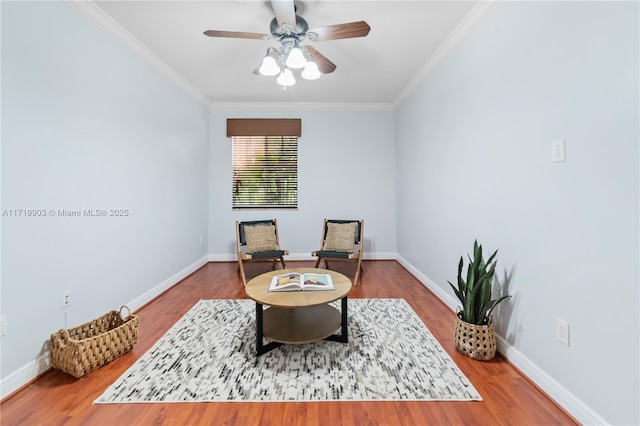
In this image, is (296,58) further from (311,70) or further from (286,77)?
(286,77)

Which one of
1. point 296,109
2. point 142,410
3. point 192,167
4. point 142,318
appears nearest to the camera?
point 142,410

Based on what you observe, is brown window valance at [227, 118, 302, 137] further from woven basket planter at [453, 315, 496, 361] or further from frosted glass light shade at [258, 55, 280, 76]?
woven basket planter at [453, 315, 496, 361]

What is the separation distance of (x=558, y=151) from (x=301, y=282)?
5.88ft

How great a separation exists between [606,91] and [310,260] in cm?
390

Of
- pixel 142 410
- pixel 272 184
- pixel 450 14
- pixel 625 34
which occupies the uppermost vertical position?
pixel 450 14

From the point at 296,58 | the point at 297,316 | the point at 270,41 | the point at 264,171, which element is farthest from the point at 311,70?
the point at 264,171

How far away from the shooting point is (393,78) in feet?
11.7

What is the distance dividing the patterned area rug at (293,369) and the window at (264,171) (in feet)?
8.41

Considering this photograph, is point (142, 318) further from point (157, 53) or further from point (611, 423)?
point (611, 423)

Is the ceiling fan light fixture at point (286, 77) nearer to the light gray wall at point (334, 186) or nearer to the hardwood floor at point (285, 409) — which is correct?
the light gray wall at point (334, 186)

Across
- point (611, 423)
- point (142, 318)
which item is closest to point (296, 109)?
point (142, 318)

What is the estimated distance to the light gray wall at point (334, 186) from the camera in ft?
15.1

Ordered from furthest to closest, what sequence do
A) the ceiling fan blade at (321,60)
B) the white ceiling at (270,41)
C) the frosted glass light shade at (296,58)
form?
the ceiling fan blade at (321,60), the white ceiling at (270,41), the frosted glass light shade at (296,58)

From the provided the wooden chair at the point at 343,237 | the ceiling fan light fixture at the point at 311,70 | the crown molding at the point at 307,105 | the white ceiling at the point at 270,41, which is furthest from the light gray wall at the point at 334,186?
the ceiling fan light fixture at the point at 311,70
